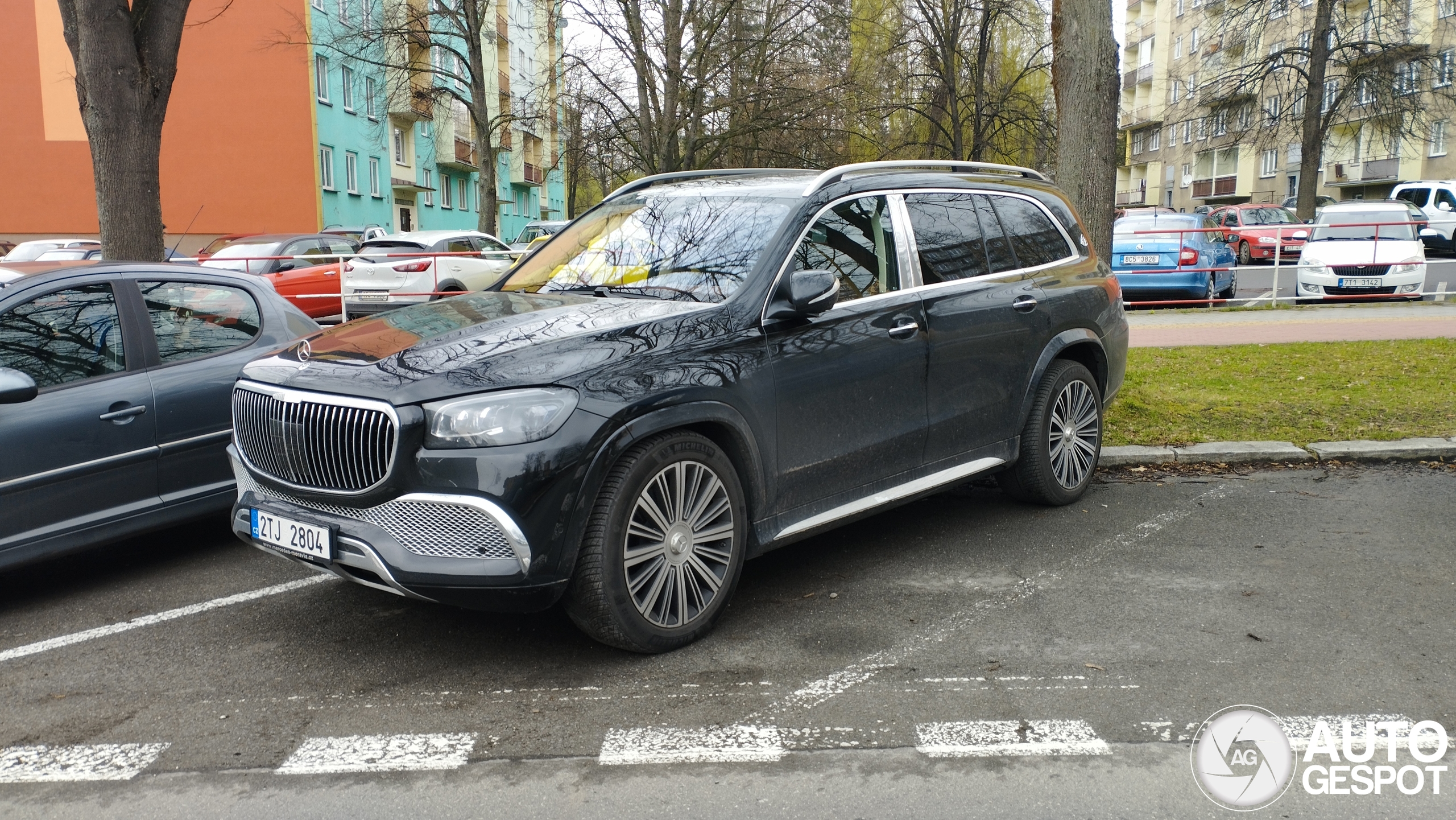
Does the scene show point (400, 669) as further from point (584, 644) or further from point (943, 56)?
point (943, 56)

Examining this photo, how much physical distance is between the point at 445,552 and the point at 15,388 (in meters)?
2.42

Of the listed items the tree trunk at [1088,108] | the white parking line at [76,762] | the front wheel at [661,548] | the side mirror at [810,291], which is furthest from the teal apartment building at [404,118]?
the white parking line at [76,762]

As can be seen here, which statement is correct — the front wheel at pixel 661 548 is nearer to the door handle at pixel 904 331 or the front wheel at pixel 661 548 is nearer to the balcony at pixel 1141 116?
the door handle at pixel 904 331

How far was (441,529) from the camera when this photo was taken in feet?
12.7

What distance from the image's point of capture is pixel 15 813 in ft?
10.6

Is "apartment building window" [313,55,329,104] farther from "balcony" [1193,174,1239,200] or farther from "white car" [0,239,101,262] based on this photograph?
"balcony" [1193,174,1239,200]

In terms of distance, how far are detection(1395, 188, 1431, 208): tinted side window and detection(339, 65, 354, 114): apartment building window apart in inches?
1251

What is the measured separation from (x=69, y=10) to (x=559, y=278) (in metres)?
6.58

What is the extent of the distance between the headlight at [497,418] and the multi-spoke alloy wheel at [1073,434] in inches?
128

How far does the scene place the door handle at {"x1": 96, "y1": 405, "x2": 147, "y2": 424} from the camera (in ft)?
17.3

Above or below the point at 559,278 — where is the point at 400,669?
below

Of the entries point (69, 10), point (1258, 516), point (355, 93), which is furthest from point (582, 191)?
point (1258, 516)

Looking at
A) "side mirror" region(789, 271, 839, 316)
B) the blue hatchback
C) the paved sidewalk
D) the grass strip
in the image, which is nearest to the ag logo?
"side mirror" region(789, 271, 839, 316)

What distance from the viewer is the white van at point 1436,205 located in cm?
2962
